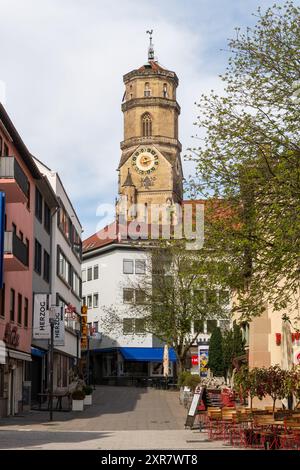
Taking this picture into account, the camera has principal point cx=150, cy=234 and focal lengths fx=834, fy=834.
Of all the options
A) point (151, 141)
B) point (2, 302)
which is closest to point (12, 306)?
point (2, 302)

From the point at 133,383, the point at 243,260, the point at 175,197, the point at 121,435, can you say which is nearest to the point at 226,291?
the point at 243,260

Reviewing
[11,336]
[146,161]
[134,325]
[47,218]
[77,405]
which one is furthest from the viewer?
[146,161]

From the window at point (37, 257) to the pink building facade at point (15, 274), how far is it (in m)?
1.64

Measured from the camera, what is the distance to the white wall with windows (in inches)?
3248

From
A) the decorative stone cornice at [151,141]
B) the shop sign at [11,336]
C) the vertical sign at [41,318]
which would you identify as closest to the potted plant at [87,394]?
the vertical sign at [41,318]

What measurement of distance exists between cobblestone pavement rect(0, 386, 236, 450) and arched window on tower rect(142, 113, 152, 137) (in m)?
76.9

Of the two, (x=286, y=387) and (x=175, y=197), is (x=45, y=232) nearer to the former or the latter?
(x=286, y=387)

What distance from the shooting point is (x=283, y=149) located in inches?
878

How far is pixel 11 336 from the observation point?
114 feet

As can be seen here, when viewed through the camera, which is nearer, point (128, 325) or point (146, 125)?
point (128, 325)

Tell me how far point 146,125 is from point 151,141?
2.69 m

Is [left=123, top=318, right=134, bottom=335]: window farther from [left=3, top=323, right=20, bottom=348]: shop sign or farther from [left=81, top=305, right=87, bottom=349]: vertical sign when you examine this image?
[left=3, top=323, right=20, bottom=348]: shop sign

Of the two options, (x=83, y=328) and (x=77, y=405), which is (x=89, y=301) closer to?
(x=83, y=328)

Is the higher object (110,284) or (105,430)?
(110,284)
